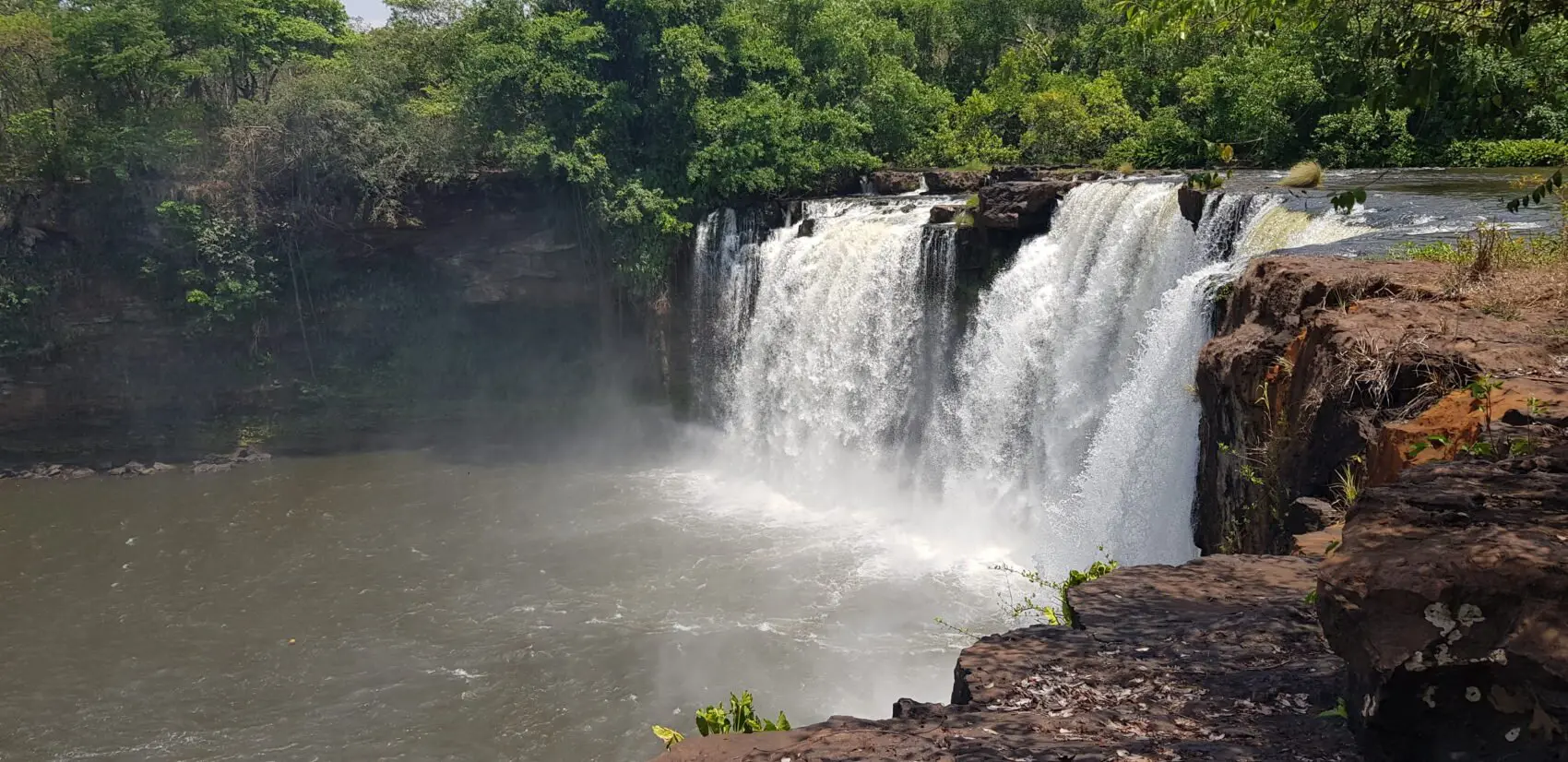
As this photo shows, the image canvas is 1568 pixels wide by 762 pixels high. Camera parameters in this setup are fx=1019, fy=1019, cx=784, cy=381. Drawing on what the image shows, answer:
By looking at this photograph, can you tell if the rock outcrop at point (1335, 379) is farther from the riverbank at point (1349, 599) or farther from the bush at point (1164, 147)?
the bush at point (1164, 147)

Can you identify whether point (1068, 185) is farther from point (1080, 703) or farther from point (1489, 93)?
point (1080, 703)

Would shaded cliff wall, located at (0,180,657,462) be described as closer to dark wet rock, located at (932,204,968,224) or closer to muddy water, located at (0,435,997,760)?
muddy water, located at (0,435,997,760)

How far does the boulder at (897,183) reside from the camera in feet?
66.7

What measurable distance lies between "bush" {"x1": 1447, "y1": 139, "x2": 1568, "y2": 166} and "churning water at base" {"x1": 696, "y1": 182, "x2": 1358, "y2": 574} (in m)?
6.19

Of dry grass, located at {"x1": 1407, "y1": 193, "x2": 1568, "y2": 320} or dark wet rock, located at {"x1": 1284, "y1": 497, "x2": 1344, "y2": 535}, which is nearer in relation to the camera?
dark wet rock, located at {"x1": 1284, "y1": 497, "x2": 1344, "y2": 535}

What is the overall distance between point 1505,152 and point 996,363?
28.4ft

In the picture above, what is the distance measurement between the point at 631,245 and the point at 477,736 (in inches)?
448

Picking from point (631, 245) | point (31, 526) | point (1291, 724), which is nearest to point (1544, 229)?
point (1291, 724)

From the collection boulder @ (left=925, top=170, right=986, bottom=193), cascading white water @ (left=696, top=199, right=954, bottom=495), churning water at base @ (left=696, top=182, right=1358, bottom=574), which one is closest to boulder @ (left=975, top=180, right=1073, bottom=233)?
churning water at base @ (left=696, top=182, right=1358, bottom=574)

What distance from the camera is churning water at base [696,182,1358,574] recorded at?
1086 cm

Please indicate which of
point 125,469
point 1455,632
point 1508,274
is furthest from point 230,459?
point 1455,632

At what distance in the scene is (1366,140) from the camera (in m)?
16.9

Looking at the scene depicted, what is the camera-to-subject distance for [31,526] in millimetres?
17672

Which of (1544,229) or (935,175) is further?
(935,175)
